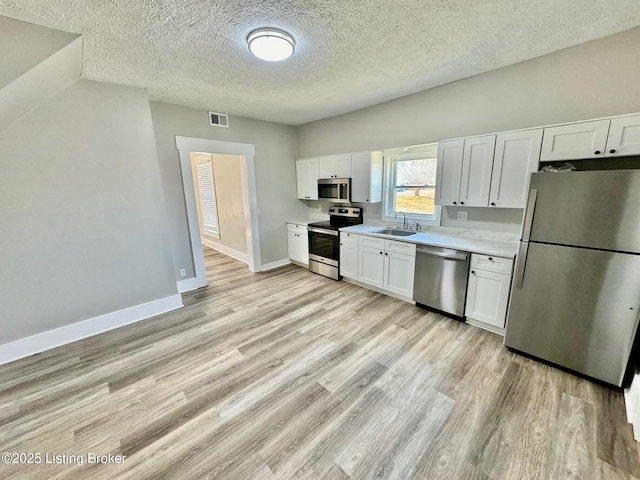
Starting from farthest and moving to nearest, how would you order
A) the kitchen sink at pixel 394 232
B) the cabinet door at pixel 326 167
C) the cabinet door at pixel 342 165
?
the cabinet door at pixel 326 167, the cabinet door at pixel 342 165, the kitchen sink at pixel 394 232

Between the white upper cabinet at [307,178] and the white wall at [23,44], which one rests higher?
the white wall at [23,44]

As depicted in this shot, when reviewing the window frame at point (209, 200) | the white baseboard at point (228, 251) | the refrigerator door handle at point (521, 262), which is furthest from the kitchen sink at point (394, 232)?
the window frame at point (209, 200)

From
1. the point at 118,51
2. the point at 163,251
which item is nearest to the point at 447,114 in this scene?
the point at 118,51

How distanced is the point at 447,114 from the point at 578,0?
149cm

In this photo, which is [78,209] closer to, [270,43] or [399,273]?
[270,43]

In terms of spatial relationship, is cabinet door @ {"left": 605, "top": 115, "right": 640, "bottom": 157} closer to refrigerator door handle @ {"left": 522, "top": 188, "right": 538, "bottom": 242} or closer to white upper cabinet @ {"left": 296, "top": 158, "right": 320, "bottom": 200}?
refrigerator door handle @ {"left": 522, "top": 188, "right": 538, "bottom": 242}

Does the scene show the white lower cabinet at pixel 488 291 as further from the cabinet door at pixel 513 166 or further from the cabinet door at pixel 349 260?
the cabinet door at pixel 349 260

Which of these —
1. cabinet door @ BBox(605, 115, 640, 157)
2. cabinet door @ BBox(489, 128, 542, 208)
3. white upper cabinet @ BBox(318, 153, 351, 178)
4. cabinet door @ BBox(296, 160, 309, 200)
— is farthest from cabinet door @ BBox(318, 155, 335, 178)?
cabinet door @ BBox(605, 115, 640, 157)

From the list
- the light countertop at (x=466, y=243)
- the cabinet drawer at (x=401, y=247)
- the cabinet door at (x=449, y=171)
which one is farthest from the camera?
the cabinet drawer at (x=401, y=247)

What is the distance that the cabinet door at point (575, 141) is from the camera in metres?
2.06

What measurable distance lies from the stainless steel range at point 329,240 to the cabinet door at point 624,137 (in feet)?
9.42

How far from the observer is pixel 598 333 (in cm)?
200

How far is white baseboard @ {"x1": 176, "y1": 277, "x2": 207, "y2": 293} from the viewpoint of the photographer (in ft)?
13.0

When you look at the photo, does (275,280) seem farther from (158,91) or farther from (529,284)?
(529,284)
